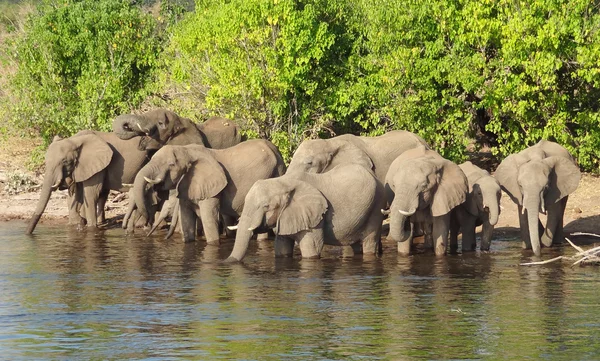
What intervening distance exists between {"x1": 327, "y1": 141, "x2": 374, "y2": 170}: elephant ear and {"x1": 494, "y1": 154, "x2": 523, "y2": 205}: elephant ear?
6.93 feet

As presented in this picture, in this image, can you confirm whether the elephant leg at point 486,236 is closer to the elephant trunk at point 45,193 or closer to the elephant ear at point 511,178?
the elephant ear at point 511,178

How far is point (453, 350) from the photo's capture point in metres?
12.8

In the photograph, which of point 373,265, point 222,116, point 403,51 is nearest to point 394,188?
point 373,265

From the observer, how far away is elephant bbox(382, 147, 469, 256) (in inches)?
742

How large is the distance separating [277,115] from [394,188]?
6985 millimetres

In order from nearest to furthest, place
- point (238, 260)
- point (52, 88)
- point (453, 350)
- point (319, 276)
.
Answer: point (453, 350) → point (319, 276) → point (238, 260) → point (52, 88)

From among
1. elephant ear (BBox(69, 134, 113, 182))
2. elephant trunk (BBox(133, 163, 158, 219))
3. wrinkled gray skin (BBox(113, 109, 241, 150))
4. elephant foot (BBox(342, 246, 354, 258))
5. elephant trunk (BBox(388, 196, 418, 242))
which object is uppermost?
wrinkled gray skin (BBox(113, 109, 241, 150))

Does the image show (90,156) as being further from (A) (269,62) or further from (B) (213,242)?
(B) (213,242)

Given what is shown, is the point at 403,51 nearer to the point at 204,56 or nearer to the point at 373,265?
the point at 204,56

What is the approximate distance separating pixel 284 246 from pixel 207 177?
253 cm

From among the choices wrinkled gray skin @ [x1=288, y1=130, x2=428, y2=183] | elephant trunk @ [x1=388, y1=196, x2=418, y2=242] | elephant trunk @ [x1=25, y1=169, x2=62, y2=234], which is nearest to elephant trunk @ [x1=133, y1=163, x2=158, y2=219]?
wrinkled gray skin @ [x1=288, y1=130, x2=428, y2=183]

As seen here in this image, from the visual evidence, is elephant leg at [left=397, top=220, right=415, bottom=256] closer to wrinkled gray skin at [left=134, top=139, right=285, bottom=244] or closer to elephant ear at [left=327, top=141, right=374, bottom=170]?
elephant ear at [left=327, top=141, right=374, bottom=170]

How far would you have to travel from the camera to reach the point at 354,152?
21.2 meters

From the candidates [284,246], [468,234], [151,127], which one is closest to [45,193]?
[151,127]
